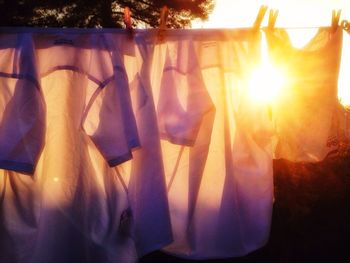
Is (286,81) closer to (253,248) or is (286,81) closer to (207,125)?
(207,125)

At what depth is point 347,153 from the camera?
418 centimetres

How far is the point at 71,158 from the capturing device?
6.29 ft

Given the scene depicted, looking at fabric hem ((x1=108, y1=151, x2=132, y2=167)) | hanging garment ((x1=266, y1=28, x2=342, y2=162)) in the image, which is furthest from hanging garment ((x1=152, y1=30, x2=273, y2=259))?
fabric hem ((x1=108, y1=151, x2=132, y2=167))

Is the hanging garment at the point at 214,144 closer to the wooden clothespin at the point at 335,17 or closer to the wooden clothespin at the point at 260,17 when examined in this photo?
the wooden clothespin at the point at 260,17

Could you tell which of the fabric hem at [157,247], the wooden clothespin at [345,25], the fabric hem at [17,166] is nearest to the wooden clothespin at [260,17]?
the wooden clothespin at [345,25]

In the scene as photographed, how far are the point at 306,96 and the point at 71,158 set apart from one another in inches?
55.8

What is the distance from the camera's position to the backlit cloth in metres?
1.82

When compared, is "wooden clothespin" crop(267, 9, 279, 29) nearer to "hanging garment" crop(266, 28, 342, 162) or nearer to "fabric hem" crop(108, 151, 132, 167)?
"hanging garment" crop(266, 28, 342, 162)

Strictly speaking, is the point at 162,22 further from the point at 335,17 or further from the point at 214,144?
the point at 335,17

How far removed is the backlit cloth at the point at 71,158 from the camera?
5.98 ft

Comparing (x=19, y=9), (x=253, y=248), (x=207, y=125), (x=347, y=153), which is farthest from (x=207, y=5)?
(x=253, y=248)

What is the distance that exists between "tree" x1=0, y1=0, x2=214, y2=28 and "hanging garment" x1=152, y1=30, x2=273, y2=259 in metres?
2.30

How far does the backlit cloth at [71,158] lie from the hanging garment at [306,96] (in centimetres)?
82

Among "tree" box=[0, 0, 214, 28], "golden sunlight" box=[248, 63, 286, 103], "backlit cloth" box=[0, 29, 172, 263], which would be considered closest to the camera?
"backlit cloth" box=[0, 29, 172, 263]
